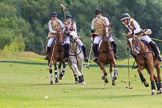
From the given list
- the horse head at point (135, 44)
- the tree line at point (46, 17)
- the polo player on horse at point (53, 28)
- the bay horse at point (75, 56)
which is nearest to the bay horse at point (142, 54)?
the horse head at point (135, 44)

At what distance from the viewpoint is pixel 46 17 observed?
359 ft

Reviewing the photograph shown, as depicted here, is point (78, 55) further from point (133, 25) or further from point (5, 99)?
point (5, 99)

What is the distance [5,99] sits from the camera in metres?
19.6

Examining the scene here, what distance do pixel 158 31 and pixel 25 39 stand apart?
21.5m

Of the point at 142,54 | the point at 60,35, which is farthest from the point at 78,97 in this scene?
the point at 60,35

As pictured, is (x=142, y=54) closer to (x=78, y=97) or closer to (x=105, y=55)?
(x=78, y=97)

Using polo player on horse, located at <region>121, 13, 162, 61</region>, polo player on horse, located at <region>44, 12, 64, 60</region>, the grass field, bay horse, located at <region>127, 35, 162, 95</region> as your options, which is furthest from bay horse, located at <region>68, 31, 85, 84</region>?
Answer: bay horse, located at <region>127, 35, 162, 95</region>

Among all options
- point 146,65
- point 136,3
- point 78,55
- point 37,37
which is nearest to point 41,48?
point 37,37

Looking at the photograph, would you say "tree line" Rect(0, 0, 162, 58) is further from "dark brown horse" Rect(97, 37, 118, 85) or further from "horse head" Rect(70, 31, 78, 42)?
"dark brown horse" Rect(97, 37, 118, 85)

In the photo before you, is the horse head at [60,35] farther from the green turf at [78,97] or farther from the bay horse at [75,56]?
the green turf at [78,97]

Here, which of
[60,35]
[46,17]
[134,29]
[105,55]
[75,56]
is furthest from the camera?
[46,17]

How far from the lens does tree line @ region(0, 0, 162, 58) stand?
100250 mm

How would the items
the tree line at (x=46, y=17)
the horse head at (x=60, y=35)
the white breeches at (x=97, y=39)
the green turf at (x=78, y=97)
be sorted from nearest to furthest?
the green turf at (x=78, y=97), the white breeches at (x=97, y=39), the horse head at (x=60, y=35), the tree line at (x=46, y=17)

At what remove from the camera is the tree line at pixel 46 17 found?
100m
